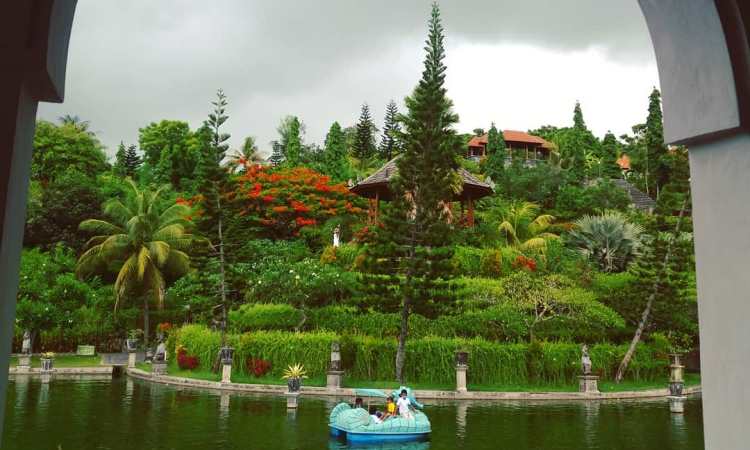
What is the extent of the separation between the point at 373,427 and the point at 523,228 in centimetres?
1675

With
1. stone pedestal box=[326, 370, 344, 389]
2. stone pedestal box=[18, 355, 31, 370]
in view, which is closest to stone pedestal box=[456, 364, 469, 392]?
stone pedestal box=[326, 370, 344, 389]

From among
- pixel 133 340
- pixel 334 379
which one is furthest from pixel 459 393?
pixel 133 340

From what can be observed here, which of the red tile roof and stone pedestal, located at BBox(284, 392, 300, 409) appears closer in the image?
stone pedestal, located at BBox(284, 392, 300, 409)

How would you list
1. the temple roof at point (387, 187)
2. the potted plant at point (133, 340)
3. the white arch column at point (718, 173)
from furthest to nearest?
the temple roof at point (387, 187) < the potted plant at point (133, 340) < the white arch column at point (718, 173)

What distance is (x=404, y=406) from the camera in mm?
8727

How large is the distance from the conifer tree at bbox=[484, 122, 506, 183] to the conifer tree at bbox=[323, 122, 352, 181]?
8.66 metres

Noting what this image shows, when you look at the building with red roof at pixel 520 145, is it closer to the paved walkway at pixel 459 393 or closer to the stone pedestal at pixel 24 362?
the paved walkway at pixel 459 393

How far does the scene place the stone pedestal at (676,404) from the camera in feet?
37.9

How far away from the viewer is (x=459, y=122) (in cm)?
1641

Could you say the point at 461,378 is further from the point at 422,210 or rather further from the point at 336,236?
the point at 336,236

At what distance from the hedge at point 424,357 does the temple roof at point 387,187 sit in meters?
7.19

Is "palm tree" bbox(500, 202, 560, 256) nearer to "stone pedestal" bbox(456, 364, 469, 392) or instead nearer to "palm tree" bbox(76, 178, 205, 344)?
"stone pedestal" bbox(456, 364, 469, 392)

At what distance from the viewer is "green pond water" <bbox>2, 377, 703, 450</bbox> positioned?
26.3 feet

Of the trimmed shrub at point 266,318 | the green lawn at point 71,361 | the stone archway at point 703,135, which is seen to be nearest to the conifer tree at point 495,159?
the trimmed shrub at point 266,318
